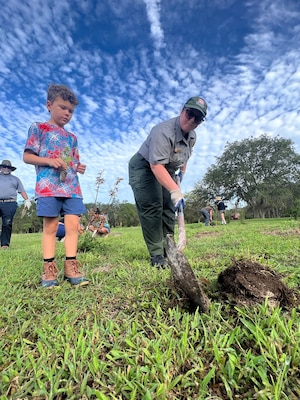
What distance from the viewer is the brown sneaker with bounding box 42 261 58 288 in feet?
8.12

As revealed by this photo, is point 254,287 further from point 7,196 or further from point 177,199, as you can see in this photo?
A: point 7,196

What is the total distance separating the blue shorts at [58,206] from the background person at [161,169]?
2.98ft

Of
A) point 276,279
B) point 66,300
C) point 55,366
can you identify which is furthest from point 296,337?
point 66,300

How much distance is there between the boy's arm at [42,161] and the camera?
2.56 meters

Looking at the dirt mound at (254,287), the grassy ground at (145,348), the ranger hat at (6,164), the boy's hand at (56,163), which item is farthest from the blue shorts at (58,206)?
the ranger hat at (6,164)

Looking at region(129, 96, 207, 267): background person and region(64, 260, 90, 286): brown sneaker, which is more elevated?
region(129, 96, 207, 267): background person

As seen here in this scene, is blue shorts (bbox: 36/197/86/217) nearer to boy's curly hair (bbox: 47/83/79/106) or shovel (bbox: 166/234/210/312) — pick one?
boy's curly hair (bbox: 47/83/79/106)

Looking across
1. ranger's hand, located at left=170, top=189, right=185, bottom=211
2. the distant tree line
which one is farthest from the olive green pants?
the distant tree line

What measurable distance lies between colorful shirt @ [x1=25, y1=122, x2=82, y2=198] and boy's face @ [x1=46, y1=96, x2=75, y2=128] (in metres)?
0.07

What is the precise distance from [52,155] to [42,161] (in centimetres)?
A: 19

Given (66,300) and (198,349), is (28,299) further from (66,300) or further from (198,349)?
(198,349)

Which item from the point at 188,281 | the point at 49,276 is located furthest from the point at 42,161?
the point at 188,281

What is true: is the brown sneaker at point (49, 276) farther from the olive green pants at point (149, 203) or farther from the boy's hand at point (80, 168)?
the olive green pants at point (149, 203)

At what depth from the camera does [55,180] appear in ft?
8.71
